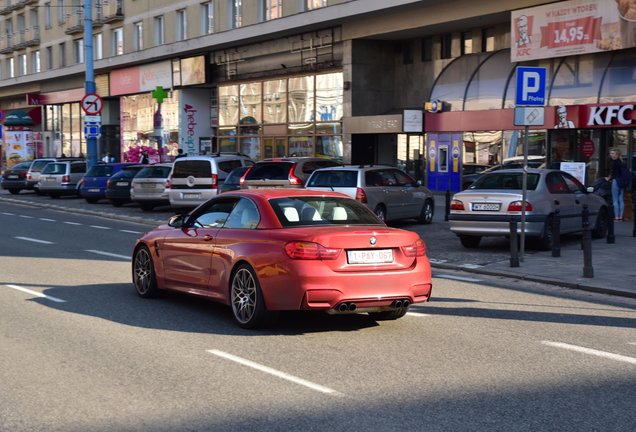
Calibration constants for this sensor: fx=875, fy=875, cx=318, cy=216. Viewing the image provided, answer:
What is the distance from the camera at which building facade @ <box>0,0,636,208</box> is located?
25672mm

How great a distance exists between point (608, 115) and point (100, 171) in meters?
17.8

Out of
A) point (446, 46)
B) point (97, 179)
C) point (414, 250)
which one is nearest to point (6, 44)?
point (97, 179)

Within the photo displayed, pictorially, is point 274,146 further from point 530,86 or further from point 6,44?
point 6,44

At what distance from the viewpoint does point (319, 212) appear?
29.4ft

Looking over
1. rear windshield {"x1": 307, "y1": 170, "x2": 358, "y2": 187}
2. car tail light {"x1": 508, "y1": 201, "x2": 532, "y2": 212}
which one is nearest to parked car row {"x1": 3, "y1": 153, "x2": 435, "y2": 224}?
rear windshield {"x1": 307, "y1": 170, "x2": 358, "y2": 187}

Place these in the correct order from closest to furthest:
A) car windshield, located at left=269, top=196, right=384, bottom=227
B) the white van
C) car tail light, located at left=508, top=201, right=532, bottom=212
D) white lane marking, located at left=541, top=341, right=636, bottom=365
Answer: white lane marking, located at left=541, top=341, right=636, bottom=365, car windshield, located at left=269, top=196, right=384, bottom=227, car tail light, located at left=508, top=201, right=532, bottom=212, the white van

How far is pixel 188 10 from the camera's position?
4291 cm

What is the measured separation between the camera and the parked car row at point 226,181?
20172 mm

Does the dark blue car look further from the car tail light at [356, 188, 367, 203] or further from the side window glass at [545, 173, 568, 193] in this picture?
the side window glass at [545, 173, 568, 193]

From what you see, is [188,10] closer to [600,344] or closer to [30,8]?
[30,8]

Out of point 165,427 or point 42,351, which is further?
point 42,351

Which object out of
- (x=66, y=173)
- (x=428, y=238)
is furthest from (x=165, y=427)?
(x=66, y=173)

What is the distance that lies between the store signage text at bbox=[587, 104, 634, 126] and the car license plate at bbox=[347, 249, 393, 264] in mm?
17157

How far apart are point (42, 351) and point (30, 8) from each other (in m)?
62.2
